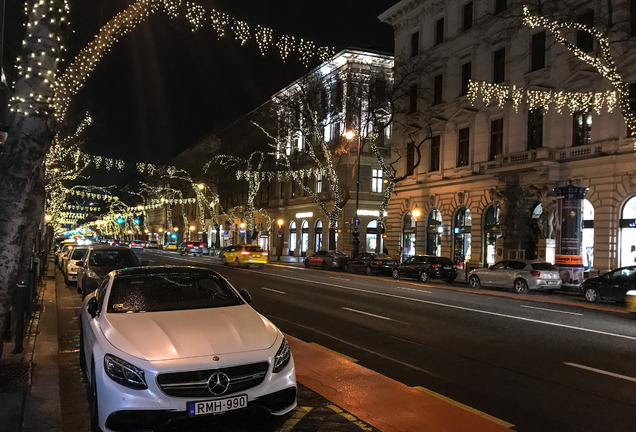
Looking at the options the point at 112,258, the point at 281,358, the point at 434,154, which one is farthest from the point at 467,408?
the point at 434,154

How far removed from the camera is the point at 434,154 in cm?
3831

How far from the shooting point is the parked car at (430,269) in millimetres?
27297

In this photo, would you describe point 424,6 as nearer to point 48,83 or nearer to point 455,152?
point 455,152

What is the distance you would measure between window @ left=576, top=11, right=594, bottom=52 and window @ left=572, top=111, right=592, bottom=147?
3.12m

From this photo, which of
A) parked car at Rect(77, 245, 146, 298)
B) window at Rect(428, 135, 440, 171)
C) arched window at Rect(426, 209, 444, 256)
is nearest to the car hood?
parked car at Rect(77, 245, 146, 298)

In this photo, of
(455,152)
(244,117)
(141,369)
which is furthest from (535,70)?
(244,117)

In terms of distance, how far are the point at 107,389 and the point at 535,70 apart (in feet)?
99.4

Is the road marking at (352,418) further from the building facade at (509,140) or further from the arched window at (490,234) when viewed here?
the arched window at (490,234)

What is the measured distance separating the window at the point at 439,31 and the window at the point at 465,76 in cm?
316

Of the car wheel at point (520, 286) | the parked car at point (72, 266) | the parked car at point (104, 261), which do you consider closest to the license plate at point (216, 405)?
the parked car at point (104, 261)

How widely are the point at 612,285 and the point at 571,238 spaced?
534cm

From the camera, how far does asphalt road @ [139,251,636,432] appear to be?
6559mm

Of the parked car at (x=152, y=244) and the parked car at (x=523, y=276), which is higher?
the parked car at (x=523, y=276)

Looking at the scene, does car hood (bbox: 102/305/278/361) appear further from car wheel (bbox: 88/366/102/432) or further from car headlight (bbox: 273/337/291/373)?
car wheel (bbox: 88/366/102/432)
